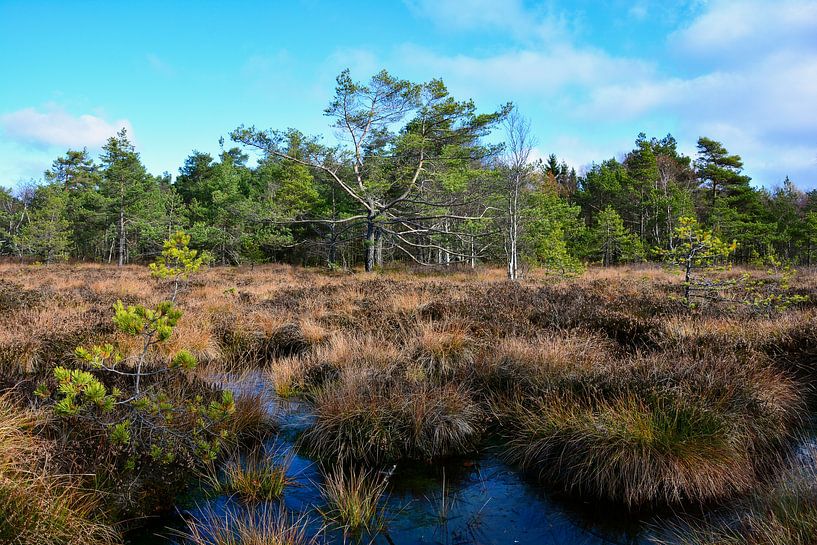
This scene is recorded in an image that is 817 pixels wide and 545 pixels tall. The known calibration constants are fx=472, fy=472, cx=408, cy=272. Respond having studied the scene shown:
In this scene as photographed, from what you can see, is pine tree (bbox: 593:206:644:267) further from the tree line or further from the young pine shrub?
the young pine shrub

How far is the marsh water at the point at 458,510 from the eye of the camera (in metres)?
3.18

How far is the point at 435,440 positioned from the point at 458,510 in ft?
3.16

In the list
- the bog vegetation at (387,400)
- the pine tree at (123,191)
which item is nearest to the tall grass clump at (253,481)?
the bog vegetation at (387,400)

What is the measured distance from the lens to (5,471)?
291 centimetres


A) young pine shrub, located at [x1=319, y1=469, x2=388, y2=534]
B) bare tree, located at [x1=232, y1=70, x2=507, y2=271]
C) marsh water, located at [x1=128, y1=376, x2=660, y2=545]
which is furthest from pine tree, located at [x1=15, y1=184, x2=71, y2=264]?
young pine shrub, located at [x1=319, y1=469, x2=388, y2=534]

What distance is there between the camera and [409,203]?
2603 centimetres

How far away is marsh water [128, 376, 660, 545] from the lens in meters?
3.18

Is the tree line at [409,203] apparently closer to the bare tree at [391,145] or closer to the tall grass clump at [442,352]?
the bare tree at [391,145]

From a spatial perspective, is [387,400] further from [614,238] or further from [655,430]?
[614,238]

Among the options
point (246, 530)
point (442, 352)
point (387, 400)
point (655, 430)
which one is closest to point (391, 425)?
point (387, 400)

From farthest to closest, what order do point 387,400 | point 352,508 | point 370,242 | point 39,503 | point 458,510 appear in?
point 370,242
point 387,400
point 458,510
point 352,508
point 39,503

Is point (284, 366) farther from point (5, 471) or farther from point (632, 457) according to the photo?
point (632, 457)

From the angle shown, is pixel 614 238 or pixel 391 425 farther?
pixel 614 238

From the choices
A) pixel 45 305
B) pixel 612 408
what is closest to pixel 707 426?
pixel 612 408
